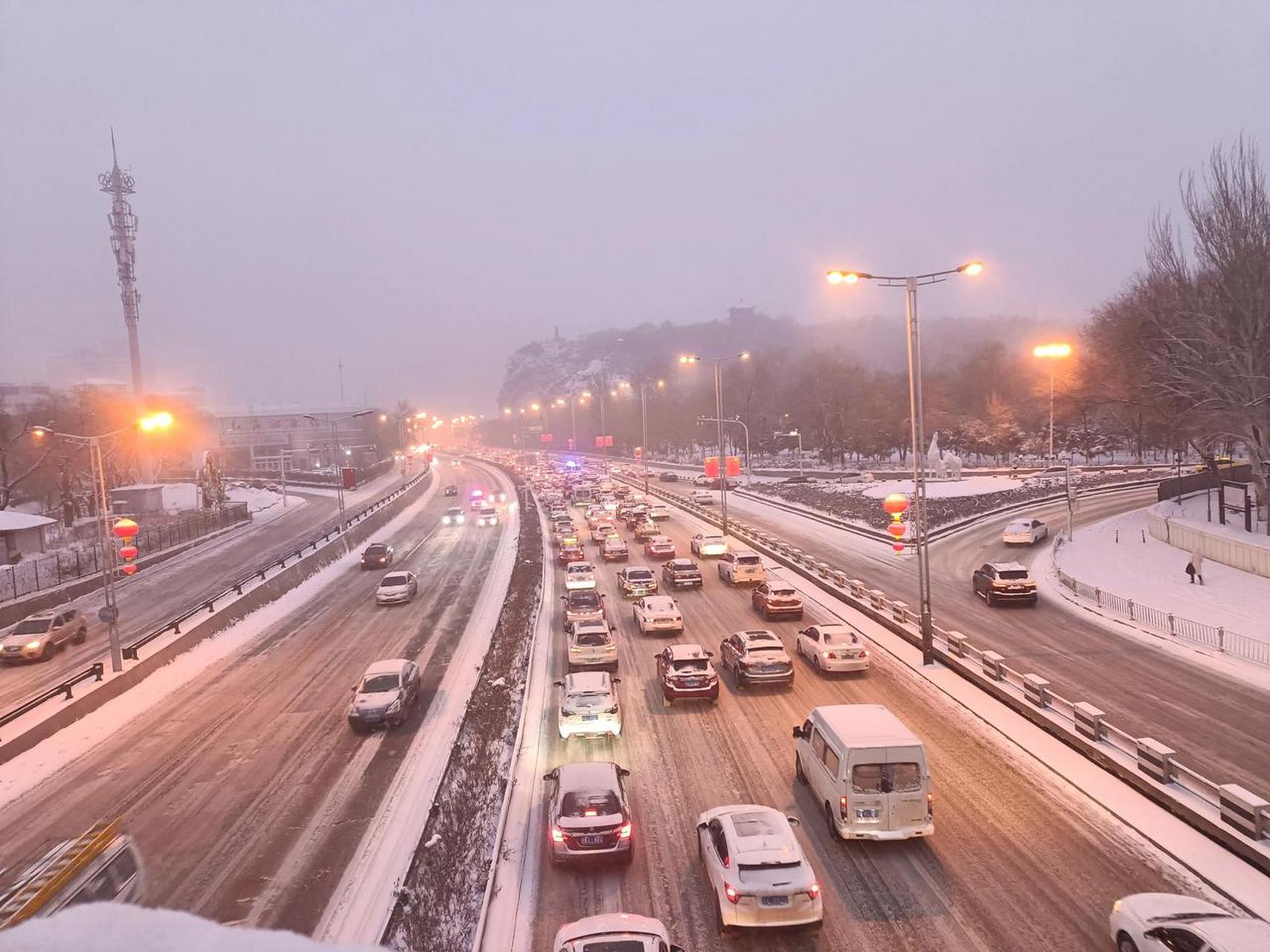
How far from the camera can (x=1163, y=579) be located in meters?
34.3

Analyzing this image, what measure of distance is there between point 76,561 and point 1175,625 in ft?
183

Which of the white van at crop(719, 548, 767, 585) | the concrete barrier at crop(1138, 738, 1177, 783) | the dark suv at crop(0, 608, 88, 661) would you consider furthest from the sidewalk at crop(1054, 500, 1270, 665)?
the dark suv at crop(0, 608, 88, 661)

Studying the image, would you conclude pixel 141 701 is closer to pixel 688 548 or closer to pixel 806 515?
pixel 688 548

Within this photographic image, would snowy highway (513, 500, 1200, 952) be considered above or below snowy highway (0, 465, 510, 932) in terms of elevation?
above

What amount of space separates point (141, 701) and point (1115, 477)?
2872 inches

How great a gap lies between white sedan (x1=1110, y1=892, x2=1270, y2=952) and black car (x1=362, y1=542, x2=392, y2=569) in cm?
4443

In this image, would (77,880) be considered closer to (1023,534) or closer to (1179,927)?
(1179,927)

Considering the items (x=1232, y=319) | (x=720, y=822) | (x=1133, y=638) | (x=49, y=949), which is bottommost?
(x=1133, y=638)

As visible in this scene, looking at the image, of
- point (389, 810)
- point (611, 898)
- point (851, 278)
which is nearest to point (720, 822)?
point (611, 898)

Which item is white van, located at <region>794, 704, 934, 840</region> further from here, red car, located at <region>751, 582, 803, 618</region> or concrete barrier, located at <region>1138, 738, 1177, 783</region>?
red car, located at <region>751, 582, 803, 618</region>

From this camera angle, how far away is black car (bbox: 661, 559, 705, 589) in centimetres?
3747

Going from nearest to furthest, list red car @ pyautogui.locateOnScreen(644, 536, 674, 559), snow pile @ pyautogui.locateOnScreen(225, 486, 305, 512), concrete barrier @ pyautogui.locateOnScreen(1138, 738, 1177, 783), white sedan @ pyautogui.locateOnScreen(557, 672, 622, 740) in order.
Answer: concrete barrier @ pyautogui.locateOnScreen(1138, 738, 1177, 783) < white sedan @ pyautogui.locateOnScreen(557, 672, 622, 740) < red car @ pyautogui.locateOnScreen(644, 536, 674, 559) < snow pile @ pyautogui.locateOnScreen(225, 486, 305, 512)

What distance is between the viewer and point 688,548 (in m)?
50.2

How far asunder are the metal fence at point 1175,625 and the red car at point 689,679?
15.9 meters
